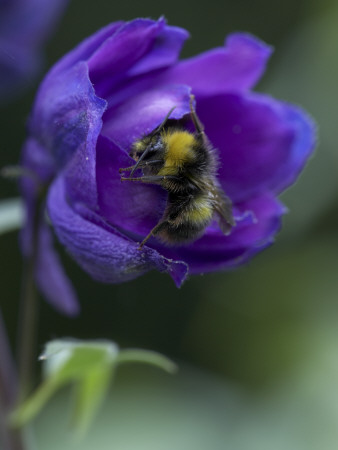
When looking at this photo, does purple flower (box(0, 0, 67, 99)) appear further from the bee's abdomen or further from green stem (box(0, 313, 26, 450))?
the bee's abdomen

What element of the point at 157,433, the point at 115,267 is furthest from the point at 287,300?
the point at 115,267

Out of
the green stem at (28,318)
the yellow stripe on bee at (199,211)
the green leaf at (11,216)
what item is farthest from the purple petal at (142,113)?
the green leaf at (11,216)

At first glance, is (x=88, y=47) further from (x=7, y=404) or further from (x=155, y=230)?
(x=7, y=404)

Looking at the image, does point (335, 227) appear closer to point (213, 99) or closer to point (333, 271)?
point (333, 271)

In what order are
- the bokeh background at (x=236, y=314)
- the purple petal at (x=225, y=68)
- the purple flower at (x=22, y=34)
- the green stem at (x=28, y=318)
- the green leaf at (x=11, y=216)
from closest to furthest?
the purple petal at (x=225, y=68) → the green stem at (x=28, y=318) → the green leaf at (x=11, y=216) → the purple flower at (x=22, y=34) → the bokeh background at (x=236, y=314)

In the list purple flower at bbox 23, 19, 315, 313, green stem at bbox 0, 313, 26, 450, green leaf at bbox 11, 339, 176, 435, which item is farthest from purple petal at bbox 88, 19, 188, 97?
green stem at bbox 0, 313, 26, 450

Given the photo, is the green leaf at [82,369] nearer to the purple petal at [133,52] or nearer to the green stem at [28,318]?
the green stem at [28,318]
